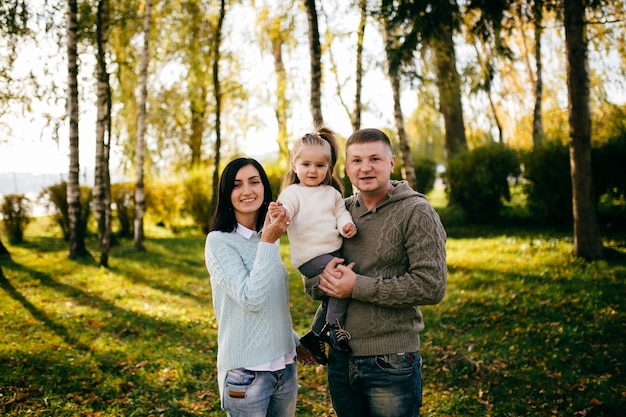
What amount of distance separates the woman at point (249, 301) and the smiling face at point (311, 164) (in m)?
0.26

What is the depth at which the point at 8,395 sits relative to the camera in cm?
427

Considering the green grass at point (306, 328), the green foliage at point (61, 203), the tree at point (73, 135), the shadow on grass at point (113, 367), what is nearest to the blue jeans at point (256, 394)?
the green grass at point (306, 328)

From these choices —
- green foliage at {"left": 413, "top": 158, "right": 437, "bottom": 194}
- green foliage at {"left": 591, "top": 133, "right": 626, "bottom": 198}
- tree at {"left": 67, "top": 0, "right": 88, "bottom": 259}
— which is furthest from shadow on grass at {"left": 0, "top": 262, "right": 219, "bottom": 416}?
green foliage at {"left": 413, "top": 158, "right": 437, "bottom": 194}

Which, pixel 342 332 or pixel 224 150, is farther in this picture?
pixel 224 150

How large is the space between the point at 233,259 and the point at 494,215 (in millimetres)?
11684

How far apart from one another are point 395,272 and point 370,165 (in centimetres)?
53

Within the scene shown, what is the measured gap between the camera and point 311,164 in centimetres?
258

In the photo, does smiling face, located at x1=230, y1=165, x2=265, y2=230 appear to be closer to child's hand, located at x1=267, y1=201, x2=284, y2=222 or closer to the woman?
the woman

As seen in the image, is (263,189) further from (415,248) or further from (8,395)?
(8,395)

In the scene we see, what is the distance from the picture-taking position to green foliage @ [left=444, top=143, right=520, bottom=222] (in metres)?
12.0

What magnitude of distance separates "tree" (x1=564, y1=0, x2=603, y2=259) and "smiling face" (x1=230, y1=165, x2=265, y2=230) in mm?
7087

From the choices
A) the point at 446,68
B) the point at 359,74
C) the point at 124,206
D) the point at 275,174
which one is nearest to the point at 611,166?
the point at 446,68

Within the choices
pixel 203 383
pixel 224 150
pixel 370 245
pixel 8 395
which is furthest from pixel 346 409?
pixel 224 150

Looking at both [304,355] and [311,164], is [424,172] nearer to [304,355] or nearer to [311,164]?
[311,164]
